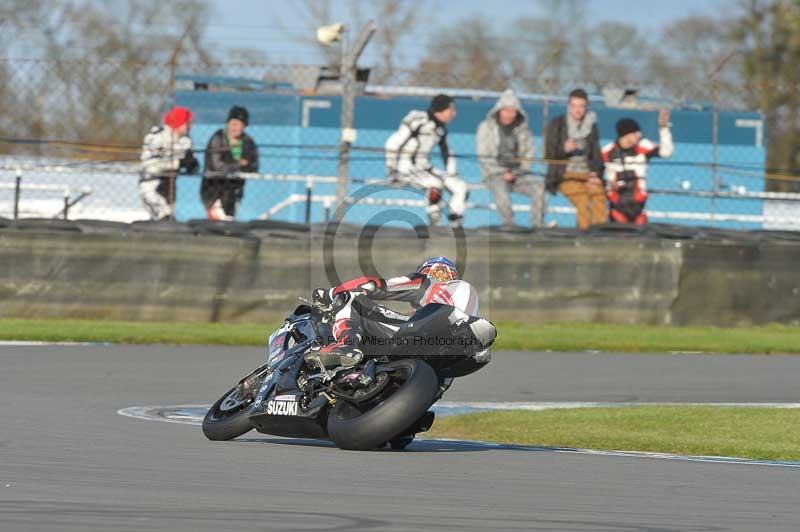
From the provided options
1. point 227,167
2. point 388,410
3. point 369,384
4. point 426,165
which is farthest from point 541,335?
point 388,410

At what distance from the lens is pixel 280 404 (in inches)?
341

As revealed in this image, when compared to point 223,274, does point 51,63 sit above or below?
above

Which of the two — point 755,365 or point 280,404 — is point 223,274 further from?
Result: point 280,404

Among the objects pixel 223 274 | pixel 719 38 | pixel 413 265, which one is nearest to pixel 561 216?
pixel 413 265

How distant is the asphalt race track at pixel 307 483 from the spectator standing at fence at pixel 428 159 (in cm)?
687

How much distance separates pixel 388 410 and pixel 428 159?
10.7 metres

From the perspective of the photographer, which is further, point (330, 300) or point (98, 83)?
point (98, 83)

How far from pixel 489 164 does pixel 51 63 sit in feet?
17.4

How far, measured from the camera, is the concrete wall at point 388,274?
1722 cm

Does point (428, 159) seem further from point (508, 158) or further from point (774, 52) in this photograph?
point (774, 52)

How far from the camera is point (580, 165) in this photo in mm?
19078

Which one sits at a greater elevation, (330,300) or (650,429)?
(330,300)

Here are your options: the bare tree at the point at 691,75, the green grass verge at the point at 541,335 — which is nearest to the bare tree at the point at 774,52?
the bare tree at the point at 691,75

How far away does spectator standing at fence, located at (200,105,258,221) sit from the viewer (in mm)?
18906
